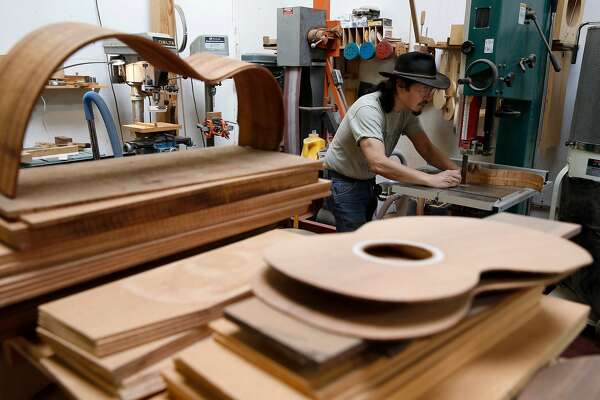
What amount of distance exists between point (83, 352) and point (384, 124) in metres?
1.84

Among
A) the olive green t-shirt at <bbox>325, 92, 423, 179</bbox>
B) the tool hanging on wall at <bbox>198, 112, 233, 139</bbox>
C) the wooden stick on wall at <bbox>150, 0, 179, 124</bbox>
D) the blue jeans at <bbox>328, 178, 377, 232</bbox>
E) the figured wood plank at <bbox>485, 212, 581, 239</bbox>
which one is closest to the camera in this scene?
the figured wood plank at <bbox>485, 212, 581, 239</bbox>

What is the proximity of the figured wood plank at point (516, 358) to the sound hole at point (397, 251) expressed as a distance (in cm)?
20

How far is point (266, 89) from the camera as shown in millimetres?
1352

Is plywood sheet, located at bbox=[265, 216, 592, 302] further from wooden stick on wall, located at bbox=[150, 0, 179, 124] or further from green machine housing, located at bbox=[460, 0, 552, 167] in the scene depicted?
wooden stick on wall, located at bbox=[150, 0, 179, 124]

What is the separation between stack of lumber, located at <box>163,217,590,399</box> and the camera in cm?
64

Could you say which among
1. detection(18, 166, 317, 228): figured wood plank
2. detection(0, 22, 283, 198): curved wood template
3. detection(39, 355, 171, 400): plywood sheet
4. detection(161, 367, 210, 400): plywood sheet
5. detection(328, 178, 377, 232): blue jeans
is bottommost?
detection(328, 178, 377, 232): blue jeans

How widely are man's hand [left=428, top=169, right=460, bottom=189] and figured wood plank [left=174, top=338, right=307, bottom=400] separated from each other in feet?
5.15

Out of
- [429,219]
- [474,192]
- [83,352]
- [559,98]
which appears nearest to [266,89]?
[429,219]

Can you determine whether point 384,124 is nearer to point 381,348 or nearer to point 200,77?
point 200,77

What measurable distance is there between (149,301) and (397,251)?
0.45 meters

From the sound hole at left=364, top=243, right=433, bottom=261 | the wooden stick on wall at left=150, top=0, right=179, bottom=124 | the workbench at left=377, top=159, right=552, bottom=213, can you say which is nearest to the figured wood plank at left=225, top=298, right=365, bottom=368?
the sound hole at left=364, top=243, right=433, bottom=261

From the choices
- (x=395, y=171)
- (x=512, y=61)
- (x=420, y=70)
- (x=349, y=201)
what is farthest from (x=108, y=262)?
(x=512, y=61)

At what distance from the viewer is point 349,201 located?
7.82 feet

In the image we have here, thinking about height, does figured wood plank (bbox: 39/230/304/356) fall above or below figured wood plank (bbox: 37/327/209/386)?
above
